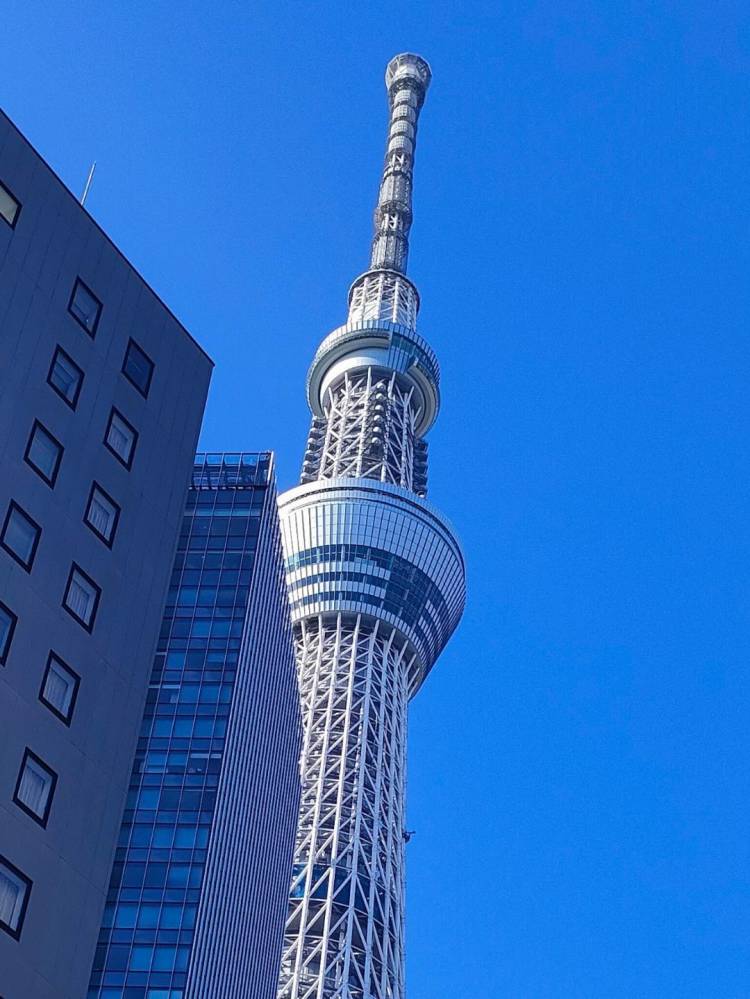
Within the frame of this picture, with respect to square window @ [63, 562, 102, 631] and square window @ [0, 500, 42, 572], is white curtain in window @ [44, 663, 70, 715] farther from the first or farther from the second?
square window @ [0, 500, 42, 572]

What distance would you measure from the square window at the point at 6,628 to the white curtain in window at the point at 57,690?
121cm

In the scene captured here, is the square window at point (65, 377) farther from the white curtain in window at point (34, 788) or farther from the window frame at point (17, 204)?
the white curtain in window at point (34, 788)

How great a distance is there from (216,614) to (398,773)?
254ft

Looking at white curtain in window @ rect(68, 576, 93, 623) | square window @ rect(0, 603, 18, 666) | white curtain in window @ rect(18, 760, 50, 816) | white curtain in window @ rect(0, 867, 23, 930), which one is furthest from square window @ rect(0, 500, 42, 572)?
white curtain in window @ rect(0, 867, 23, 930)

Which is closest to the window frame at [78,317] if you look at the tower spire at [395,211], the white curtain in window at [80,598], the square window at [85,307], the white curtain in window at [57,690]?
the square window at [85,307]

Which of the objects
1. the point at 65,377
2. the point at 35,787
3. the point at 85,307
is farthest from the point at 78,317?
the point at 35,787

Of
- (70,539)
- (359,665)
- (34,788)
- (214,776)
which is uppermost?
(359,665)

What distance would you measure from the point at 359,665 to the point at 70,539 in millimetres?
116754

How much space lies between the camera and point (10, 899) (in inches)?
1027

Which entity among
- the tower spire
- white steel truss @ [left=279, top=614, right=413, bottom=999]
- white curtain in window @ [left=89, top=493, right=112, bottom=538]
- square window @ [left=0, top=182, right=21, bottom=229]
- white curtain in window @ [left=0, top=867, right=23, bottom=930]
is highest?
the tower spire

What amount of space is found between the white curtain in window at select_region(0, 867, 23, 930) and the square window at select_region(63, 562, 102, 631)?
534cm

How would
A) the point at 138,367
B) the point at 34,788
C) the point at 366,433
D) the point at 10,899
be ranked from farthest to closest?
the point at 366,433, the point at 138,367, the point at 34,788, the point at 10,899

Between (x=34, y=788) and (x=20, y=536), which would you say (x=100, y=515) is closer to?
(x=20, y=536)

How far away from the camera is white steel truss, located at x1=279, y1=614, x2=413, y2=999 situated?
407ft
